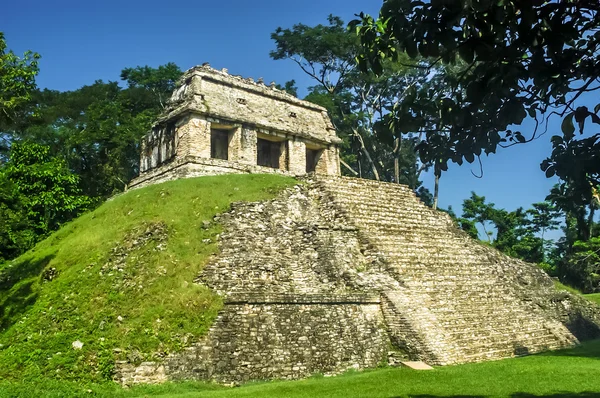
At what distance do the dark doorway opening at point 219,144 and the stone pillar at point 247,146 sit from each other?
1.04m

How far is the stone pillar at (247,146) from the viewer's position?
21516 mm

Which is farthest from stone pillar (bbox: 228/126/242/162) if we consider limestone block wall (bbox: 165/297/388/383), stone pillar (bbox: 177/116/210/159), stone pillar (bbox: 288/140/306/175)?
limestone block wall (bbox: 165/297/388/383)

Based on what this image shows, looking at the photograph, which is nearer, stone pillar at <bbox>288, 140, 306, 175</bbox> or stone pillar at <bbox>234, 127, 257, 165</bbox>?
stone pillar at <bbox>234, 127, 257, 165</bbox>

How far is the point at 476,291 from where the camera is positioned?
1568 centimetres

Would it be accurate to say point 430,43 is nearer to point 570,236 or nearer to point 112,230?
point 112,230

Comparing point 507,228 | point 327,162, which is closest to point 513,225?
point 507,228

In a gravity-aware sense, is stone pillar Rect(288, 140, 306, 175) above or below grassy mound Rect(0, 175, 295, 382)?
above

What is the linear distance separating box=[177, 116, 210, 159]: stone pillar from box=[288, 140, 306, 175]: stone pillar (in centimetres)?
375

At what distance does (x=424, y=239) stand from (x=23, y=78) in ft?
41.5

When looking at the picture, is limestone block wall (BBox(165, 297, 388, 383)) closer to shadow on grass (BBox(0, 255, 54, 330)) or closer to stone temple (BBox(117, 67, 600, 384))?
stone temple (BBox(117, 67, 600, 384))

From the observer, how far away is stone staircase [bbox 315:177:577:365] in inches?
515

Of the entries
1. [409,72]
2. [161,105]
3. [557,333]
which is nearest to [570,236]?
[409,72]

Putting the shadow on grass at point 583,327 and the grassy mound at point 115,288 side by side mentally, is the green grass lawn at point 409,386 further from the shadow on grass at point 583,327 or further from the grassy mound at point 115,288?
the shadow on grass at point 583,327

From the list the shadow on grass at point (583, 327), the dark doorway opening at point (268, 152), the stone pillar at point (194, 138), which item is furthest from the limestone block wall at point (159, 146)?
the shadow on grass at point (583, 327)
